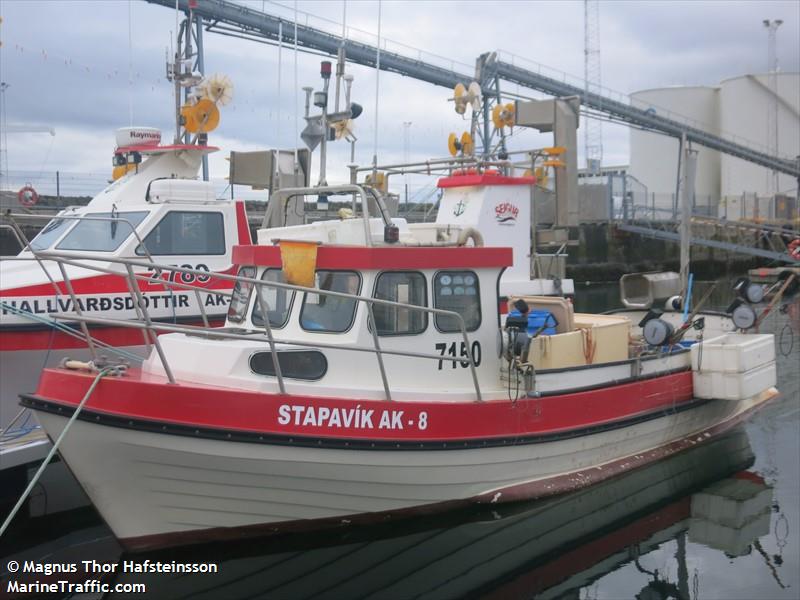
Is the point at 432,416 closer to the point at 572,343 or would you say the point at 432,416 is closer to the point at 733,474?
the point at 572,343

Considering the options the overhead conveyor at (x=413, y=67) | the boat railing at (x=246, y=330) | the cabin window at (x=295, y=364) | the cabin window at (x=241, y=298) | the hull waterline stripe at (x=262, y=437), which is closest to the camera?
the boat railing at (x=246, y=330)

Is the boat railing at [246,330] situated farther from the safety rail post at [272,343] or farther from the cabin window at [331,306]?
the cabin window at [331,306]

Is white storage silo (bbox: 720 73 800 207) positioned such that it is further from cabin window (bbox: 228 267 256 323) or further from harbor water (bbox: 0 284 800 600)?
cabin window (bbox: 228 267 256 323)

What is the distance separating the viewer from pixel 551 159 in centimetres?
1448

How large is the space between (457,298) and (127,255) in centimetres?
456

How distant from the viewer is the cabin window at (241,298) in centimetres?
744

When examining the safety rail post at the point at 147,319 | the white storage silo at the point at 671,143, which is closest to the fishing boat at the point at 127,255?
the safety rail post at the point at 147,319

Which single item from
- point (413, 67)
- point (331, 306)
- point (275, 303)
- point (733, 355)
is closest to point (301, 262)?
point (331, 306)

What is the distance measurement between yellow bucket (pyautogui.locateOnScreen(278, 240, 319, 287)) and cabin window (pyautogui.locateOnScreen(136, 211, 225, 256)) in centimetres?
394

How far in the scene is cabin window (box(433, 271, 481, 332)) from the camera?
7.27m

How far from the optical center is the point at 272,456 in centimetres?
624

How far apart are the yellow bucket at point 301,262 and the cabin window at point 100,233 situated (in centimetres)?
396

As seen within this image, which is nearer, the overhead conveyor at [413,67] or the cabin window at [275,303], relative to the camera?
the cabin window at [275,303]

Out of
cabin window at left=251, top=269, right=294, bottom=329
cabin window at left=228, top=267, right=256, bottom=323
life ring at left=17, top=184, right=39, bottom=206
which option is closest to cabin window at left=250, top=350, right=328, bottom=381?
cabin window at left=251, top=269, right=294, bottom=329
